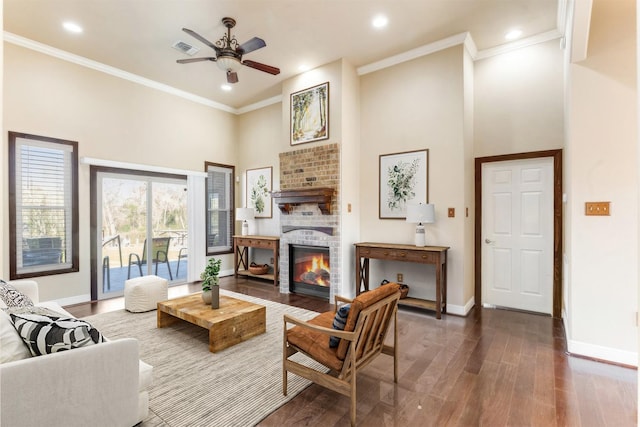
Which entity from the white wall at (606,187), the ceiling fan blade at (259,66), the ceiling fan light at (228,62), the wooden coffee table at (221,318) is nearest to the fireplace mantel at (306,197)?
the ceiling fan blade at (259,66)

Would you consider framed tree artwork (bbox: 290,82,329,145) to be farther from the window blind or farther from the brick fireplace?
the window blind

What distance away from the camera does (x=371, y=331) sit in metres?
2.22

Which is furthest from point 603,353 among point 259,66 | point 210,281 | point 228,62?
point 228,62

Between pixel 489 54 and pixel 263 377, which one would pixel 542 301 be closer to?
pixel 489 54

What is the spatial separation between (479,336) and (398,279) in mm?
1417

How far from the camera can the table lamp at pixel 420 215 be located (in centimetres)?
407

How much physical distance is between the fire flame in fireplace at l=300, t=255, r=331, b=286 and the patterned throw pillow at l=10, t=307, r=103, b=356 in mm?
3349

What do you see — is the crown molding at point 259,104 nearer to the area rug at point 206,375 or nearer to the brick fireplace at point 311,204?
the brick fireplace at point 311,204

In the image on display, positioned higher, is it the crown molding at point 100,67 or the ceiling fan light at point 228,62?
the crown molding at point 100,67

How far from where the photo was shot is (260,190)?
6.38m

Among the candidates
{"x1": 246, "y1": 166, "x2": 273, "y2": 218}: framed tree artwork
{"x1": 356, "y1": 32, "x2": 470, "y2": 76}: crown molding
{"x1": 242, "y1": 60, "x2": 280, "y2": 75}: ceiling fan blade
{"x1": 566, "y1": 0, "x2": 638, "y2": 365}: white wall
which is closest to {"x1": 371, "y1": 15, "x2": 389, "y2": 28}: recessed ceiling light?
{"x1": 356, "y1": 32, "x2": 470, "y2": 76}: crown molding

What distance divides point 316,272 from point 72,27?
4.51 metres

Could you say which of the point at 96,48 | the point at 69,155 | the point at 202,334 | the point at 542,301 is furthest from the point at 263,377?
the point at 96,48

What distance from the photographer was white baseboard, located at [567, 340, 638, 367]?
275cm
